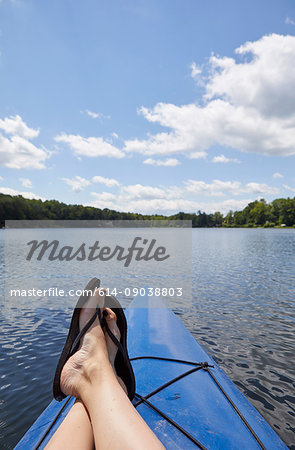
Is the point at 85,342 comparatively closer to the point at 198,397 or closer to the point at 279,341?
the point at 198,397

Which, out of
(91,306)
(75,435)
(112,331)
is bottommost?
(75,435)

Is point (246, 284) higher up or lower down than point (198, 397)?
lower down

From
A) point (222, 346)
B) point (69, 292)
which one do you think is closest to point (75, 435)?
point (222, 346)

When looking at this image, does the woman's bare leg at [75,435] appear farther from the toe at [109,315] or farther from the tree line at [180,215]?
the tree line at [180,215]

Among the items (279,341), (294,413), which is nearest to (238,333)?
(279,341)

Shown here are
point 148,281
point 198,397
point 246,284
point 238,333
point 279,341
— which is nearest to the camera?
point 198,397

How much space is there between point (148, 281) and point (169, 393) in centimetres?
1106

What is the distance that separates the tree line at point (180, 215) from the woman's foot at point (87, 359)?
252 feet

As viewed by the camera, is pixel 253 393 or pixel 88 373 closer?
pixel 88 373

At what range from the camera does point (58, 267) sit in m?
18.0

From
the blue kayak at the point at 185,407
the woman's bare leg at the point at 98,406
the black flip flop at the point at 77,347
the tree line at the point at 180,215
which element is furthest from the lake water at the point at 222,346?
the tree line at the point at 180,215

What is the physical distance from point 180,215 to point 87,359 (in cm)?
12537

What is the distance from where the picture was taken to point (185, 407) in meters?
2.78

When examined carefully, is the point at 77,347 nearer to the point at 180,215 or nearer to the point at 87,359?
the point at 87,359
